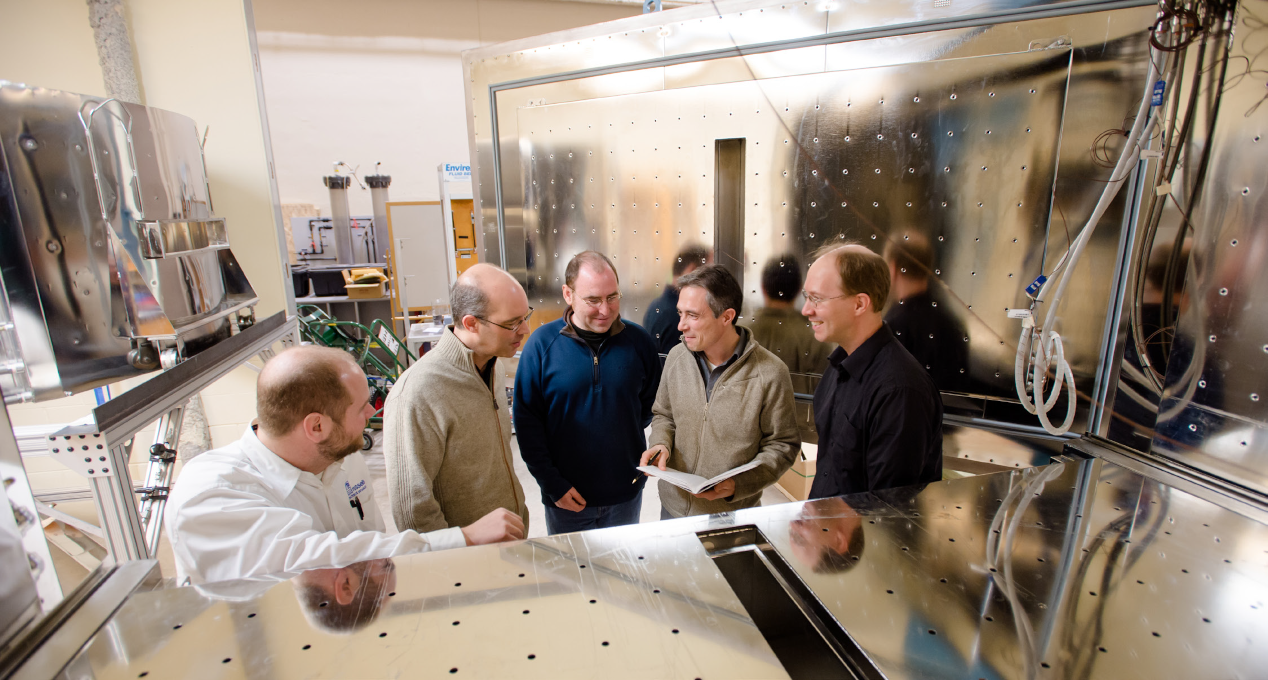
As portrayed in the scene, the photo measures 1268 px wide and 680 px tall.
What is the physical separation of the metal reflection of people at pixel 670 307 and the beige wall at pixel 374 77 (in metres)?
5.02

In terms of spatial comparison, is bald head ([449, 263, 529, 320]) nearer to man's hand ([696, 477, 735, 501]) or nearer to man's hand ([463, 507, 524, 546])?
man's hand ([463, 507, 524, 546])

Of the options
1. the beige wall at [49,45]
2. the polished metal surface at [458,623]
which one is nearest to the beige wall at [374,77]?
the beige wall at [49,45]

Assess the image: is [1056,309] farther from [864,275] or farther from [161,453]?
[161,453]

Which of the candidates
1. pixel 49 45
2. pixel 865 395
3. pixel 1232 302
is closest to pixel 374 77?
pixel 49 45

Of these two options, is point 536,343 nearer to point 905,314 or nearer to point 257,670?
point 905,314

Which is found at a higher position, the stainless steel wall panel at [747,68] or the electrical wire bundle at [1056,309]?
the stainless steel wall panel at [747,68]

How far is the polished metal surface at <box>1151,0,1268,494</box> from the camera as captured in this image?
99 centimetres

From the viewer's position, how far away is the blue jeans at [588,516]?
189 centimetres

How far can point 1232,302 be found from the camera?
103cm

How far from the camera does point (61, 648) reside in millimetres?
597

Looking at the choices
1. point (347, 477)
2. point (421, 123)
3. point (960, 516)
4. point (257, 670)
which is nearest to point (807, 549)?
point (960, 516)

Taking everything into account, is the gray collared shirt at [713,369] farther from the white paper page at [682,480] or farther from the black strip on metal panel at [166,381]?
the black strip on metal panel at [166,381]

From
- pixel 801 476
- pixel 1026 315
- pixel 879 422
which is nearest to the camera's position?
pixel 879 422

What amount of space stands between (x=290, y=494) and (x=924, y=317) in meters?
1.67
